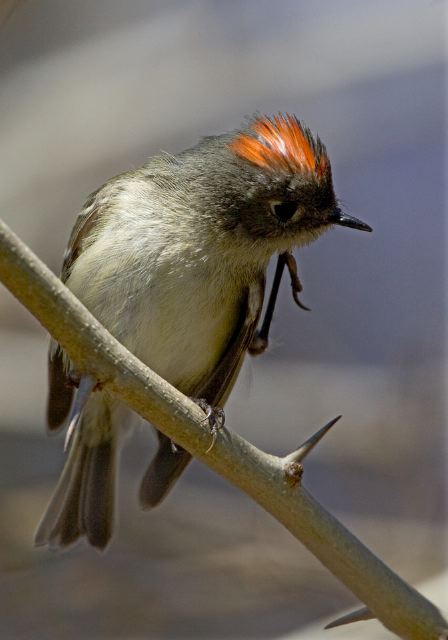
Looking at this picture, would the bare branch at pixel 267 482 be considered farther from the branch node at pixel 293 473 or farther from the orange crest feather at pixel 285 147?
the orange crest feather at pixel 285 147

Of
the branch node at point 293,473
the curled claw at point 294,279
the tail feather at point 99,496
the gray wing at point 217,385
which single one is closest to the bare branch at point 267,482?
the branch node at point 293,473

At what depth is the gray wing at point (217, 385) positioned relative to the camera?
3.21 m

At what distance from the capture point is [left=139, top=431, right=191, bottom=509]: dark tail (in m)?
3.23

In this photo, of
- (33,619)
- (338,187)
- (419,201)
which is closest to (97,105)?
(338,187)

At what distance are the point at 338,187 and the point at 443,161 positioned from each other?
0.63m

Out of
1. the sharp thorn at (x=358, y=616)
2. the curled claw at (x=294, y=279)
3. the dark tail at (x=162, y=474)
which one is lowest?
the sharp thorn at (x=358, y=616)

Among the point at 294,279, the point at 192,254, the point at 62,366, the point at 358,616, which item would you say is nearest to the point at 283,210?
the point at 192,254

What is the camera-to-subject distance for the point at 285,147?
3.06m

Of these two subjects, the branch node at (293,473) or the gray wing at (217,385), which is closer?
the branch node at (293,473)

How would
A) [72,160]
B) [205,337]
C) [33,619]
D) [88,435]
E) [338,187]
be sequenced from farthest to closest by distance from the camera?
[338,187] → [72,160] → [33,619] → [88,435] → [205,337]

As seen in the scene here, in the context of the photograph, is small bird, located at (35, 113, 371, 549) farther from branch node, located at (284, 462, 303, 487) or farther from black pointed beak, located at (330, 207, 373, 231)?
branch node, located at (284, 462, 303, 487)

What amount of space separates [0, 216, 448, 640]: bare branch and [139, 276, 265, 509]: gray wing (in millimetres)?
997

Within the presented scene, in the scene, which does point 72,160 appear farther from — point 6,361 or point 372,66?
point 372,66

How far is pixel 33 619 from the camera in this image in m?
4.62
